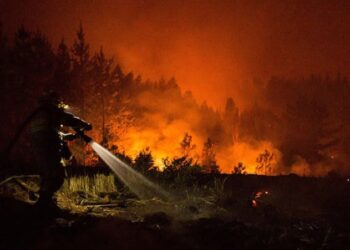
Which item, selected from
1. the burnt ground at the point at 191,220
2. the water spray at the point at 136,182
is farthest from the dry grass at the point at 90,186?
the water spray at the point at 136,182

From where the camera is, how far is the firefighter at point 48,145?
25.0 ft

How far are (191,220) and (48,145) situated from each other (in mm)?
2859

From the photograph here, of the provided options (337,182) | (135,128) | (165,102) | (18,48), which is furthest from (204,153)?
(337,182)

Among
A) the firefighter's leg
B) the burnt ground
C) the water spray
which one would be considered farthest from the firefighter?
the water spray

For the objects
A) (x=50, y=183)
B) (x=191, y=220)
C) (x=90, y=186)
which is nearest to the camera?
(x=50, y=183)

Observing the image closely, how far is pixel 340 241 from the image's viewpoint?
27.0 ft

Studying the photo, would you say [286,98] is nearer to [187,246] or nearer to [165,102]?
[165,102]

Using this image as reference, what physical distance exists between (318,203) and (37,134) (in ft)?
24.3

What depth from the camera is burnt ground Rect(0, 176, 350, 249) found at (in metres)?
6.79

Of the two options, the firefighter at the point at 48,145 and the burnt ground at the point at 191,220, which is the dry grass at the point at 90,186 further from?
the firefighter at the point at 48,145

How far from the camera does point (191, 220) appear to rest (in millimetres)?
8289

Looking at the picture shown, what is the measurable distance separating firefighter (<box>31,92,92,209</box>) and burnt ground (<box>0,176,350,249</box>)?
38 centimetres

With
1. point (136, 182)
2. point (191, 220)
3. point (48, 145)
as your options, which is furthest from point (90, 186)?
point (191, 220)

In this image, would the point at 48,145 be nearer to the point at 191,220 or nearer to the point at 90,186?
the point at 191,220
